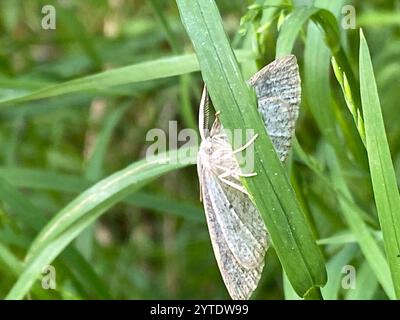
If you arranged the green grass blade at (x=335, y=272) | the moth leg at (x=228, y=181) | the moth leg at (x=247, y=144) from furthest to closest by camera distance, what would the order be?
1. the green grass blade at (x=335, y=272)
2. the moth leg at (x=228, y=181)
3. the moth leg at (x=247, y=144)

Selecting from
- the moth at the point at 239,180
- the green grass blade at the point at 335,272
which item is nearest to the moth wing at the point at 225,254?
the moth at the point at 239,180

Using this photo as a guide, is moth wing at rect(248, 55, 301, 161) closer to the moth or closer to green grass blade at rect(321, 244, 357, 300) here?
the moth

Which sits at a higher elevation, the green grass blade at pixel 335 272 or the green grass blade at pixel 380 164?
the green grass blade at pixel 335 272

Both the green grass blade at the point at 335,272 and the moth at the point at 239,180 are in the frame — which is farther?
the green grass blade at the point at 335,272

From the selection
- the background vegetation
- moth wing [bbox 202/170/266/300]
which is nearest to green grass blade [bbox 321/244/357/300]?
the background vegetation

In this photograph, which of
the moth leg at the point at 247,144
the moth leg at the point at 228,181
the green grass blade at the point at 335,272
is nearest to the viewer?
the moth leg at the point at 247,144

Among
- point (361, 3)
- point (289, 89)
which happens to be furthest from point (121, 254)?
point (289, 89)

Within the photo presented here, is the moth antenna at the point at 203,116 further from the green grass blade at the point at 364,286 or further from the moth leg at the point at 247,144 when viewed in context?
the green grass blade at the point at 364,286
